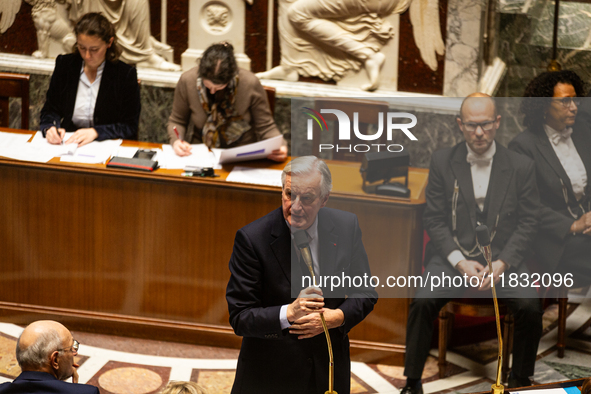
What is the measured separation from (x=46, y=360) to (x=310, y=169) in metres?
1.06

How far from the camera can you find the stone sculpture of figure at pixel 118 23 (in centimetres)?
572

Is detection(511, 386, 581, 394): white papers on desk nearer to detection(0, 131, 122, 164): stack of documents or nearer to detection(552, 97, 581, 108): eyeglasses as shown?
detection(552, 97, 581, 108): eyeglasses

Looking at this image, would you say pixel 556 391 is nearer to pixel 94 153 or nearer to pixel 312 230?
pixel 312 230

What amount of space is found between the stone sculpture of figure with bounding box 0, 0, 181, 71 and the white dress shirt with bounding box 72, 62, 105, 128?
152 cm

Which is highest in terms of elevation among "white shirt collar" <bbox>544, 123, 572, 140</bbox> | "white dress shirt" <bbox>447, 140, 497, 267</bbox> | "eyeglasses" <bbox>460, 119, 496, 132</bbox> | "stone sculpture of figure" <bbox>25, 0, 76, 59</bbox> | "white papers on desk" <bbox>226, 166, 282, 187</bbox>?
"stone sculpture of figure" <bbox>25, 0, 76, 59</bbox>

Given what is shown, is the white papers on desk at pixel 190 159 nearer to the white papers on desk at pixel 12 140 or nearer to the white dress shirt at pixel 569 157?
the white papers on desk at pixel 12 140

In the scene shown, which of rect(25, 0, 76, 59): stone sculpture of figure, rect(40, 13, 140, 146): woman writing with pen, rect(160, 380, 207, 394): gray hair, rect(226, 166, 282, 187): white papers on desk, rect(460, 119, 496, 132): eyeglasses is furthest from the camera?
rect(25, 0, 76, 59): stone sculpture of figure

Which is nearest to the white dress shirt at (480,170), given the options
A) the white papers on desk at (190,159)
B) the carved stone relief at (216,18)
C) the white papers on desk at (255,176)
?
the white papers on desk at (255,176)

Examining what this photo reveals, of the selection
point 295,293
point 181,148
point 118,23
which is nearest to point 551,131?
point 295,293

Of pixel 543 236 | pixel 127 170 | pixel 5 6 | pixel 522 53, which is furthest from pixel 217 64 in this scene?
pixel 5 6

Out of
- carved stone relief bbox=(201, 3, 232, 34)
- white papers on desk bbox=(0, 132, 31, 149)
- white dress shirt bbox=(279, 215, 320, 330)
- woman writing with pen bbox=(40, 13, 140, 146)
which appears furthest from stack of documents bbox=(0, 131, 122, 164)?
white dress shirt bbox=(279, 215, 320, 330)

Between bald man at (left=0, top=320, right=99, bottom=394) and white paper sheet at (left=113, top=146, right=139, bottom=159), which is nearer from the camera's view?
bald man at (left=0, top=320, right=99, bottom=394)

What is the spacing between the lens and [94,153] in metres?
4.03

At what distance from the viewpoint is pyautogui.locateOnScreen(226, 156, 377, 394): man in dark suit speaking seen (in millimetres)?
2250
